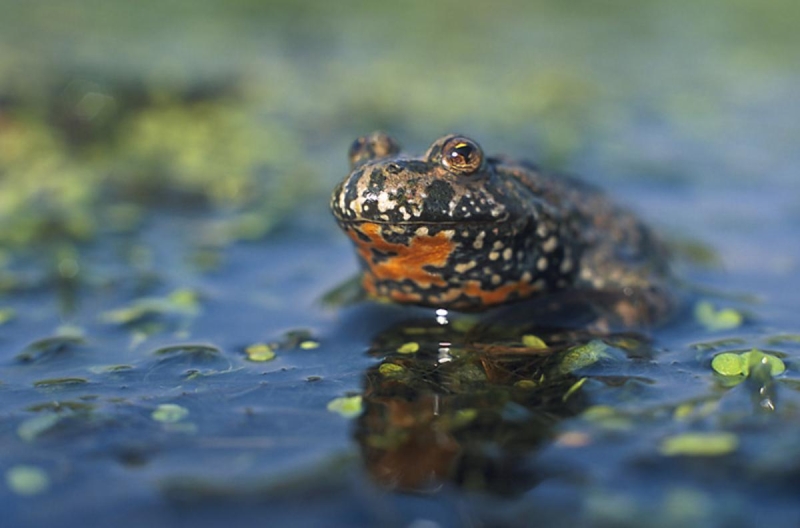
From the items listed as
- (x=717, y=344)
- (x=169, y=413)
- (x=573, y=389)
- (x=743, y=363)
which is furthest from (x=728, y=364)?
(x=169, y=413)

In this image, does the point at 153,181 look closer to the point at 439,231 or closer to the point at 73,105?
the point at 73,105

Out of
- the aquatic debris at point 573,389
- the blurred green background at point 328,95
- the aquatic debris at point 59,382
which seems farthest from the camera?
the blurred green background at point 328,95

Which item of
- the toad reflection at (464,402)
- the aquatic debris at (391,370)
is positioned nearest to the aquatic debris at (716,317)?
the toad reflection at (464,402)

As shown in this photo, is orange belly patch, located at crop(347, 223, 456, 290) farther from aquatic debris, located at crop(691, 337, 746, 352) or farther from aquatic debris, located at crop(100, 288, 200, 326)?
aquatic debris, located at crop(691, 337, 746, 352)

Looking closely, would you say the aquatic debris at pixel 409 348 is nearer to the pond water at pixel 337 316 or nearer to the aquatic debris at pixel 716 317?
the pond water at pixel 337 316

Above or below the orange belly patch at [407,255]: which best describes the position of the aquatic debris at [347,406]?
below

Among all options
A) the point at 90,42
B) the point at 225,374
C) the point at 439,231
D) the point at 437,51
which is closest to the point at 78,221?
the point at 225,374
